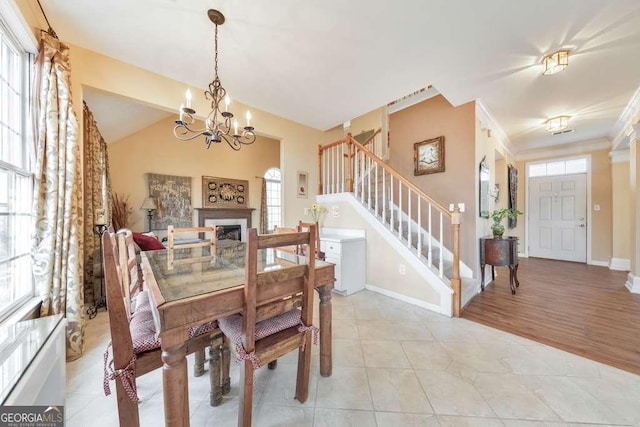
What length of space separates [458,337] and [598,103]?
3925 millimetres

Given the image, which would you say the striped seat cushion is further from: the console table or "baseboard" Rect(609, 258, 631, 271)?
"baseboard" Rect(609, 258, 631, 271)

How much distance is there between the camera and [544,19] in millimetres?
1873

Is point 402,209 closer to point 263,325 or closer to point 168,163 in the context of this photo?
point 263,325

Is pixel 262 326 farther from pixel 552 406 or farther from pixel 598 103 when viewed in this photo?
pixel 598 103

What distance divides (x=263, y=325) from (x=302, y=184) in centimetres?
330

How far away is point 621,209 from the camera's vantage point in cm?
447

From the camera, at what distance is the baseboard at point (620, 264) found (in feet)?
14.6

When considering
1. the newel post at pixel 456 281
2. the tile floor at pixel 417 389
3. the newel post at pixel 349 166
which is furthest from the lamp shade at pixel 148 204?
the newel post at pixel 456 281

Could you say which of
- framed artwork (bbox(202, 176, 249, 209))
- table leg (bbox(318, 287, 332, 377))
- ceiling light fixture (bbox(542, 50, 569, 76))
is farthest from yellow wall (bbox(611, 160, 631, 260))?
framed artwork (bbox(202, 176, 249, 209))

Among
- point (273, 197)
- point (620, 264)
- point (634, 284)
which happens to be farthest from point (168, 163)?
point (620, 264)

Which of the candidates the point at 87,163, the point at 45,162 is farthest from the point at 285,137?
the point at 45,162

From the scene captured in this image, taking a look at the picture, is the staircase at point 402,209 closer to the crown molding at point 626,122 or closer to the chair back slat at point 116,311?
the chair back slat at point 116,311

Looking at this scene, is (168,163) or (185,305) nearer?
(185,305)

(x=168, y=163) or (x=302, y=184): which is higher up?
(x=168, y=163)
